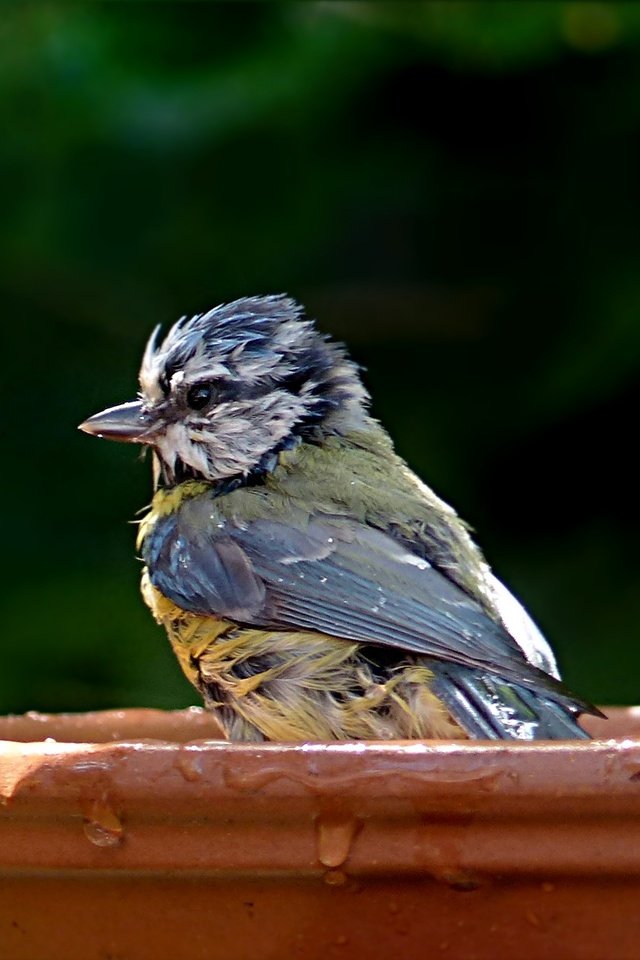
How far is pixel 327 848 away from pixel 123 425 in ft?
4.53

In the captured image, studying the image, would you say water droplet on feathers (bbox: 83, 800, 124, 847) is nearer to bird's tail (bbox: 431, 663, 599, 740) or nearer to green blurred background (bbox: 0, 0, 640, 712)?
bird's tail (bbox: 431, 663, 599, 740)

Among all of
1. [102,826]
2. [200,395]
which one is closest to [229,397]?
[200,395]

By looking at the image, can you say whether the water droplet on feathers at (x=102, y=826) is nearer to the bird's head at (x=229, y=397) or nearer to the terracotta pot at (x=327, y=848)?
the terracotta pot at (x=327, y=848)

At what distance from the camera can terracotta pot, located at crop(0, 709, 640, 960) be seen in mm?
1375

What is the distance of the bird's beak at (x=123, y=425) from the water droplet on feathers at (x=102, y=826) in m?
1.28

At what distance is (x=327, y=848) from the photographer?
140 cm

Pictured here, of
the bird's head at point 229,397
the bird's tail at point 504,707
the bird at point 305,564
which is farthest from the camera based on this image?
the bird's head at point 229,397

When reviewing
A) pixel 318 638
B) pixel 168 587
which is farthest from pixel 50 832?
pixel 168 587

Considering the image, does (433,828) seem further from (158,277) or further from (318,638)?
(158,277)

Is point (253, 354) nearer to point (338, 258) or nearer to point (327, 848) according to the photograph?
point (338, 258)

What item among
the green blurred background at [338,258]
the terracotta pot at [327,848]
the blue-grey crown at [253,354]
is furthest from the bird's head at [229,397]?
the terracotta pot at [327,848]

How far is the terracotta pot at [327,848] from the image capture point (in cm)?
138

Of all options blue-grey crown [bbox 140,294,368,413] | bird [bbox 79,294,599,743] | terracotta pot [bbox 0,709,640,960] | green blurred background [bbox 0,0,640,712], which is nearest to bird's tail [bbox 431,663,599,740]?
bird [bbox 79,294,599,743]

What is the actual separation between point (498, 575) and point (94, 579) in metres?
1.03
